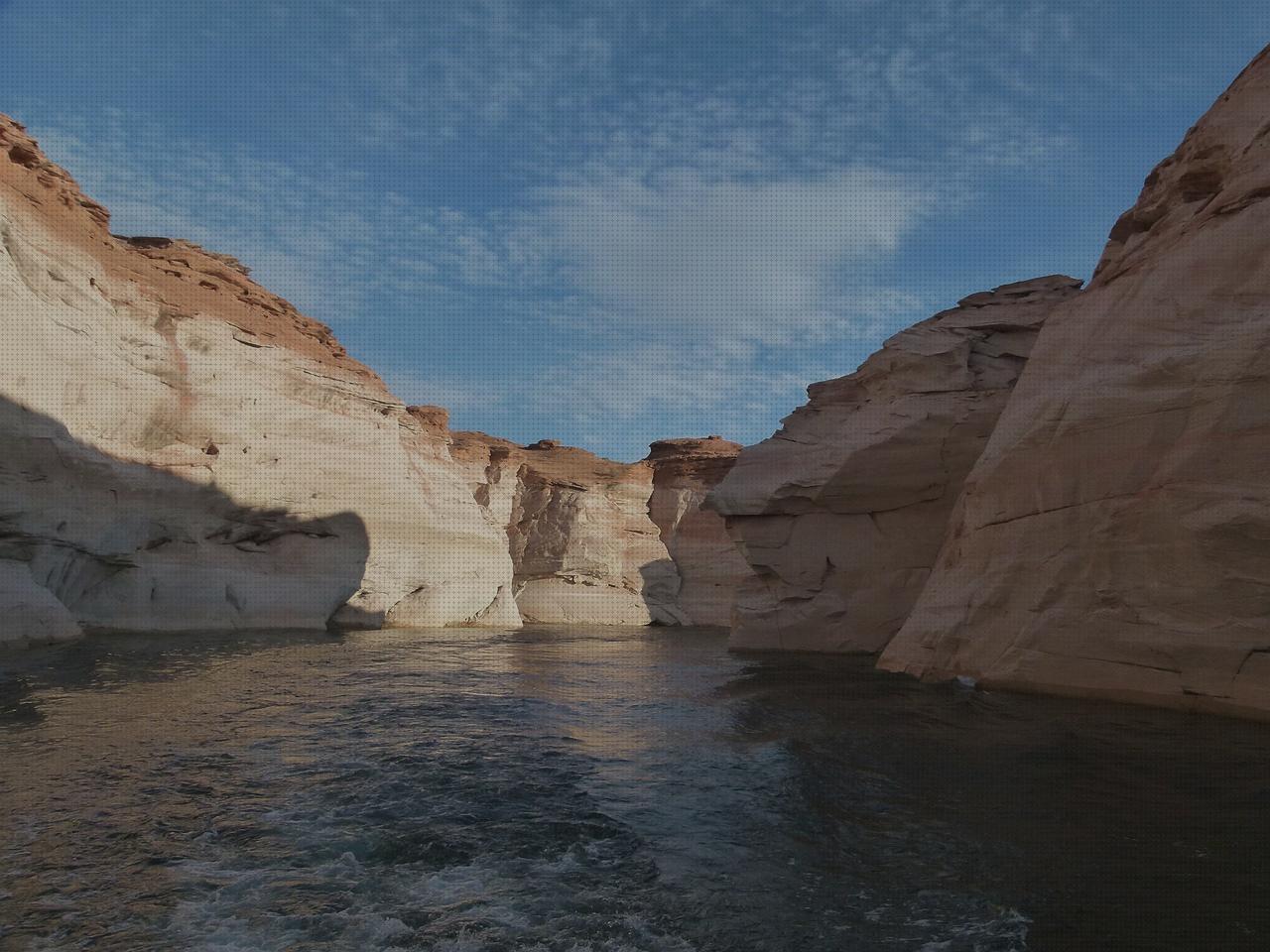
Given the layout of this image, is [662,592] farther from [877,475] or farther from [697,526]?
[877,475]

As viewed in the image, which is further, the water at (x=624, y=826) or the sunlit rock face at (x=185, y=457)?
the sunlit rock face at (x=185, y=457)

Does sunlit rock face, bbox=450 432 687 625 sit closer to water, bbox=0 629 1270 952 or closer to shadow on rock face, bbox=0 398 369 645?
shadow on rock face, bbox=0 398 369 645

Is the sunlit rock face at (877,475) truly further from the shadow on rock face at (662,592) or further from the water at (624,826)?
the shadow on rock face at (662,592)

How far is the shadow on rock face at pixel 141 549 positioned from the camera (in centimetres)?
1340

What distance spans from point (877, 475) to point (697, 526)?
2285 cm

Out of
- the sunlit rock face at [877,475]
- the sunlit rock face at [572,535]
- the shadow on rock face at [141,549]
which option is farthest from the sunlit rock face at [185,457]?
the sunlit rock face at [877,475]

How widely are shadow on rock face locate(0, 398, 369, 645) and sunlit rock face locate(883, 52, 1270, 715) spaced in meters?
14.1

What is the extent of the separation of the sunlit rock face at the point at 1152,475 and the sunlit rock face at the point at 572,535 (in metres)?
24.9

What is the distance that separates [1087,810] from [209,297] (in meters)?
21.5

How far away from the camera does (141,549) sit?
1645 cm

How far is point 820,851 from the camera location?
13.5ft

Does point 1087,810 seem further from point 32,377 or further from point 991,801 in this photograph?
point 32,377

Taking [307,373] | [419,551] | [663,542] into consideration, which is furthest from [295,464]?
[663,542]

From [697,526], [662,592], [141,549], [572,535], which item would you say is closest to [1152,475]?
[141,549]
